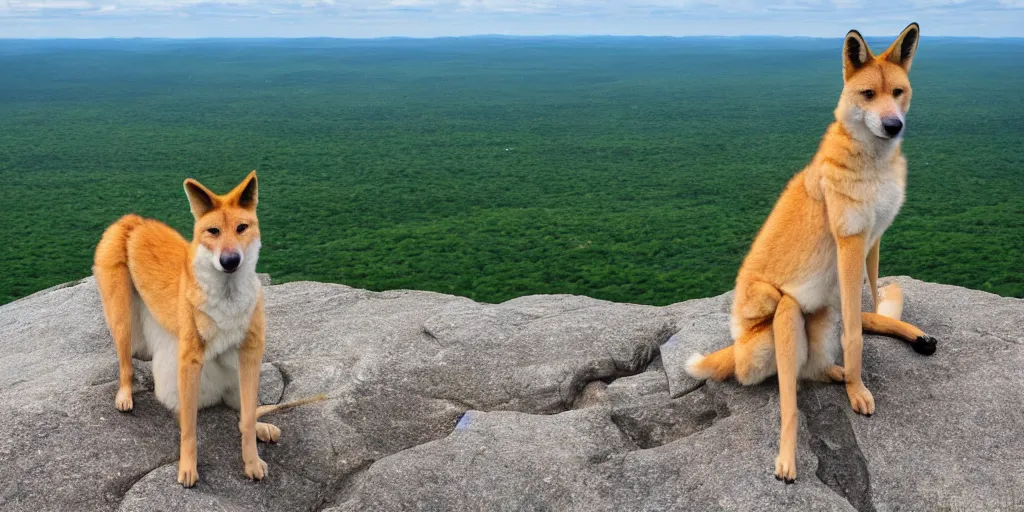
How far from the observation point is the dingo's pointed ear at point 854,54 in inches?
184

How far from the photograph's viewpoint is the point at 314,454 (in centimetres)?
536

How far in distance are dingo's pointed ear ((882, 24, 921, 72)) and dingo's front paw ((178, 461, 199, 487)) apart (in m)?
4.81

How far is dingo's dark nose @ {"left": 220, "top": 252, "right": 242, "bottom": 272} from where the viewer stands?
453 centimetres

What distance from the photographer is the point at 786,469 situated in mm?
4668

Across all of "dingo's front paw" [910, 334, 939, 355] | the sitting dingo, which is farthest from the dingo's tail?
"dingo's front paw" [910, 334, 939, 355]

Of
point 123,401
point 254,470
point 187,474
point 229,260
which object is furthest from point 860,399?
point 123,401

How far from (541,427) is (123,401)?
2810mm

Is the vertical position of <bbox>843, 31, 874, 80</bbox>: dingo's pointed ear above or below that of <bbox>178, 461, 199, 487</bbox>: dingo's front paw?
above

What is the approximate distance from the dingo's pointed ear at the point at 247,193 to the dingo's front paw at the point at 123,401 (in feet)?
5.59

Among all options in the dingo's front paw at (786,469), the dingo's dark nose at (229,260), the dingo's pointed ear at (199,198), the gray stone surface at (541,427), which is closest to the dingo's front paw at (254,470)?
the gray stone surface at (541,427)

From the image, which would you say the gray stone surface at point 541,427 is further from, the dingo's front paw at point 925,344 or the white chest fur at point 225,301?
the white chest fur at point 225,301

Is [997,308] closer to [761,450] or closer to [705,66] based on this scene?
[761,450]

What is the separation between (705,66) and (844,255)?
11314 cm

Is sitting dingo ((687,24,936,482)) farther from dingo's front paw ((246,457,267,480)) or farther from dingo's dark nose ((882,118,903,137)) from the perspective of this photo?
dingo's front paw ((246,457,267,480))
